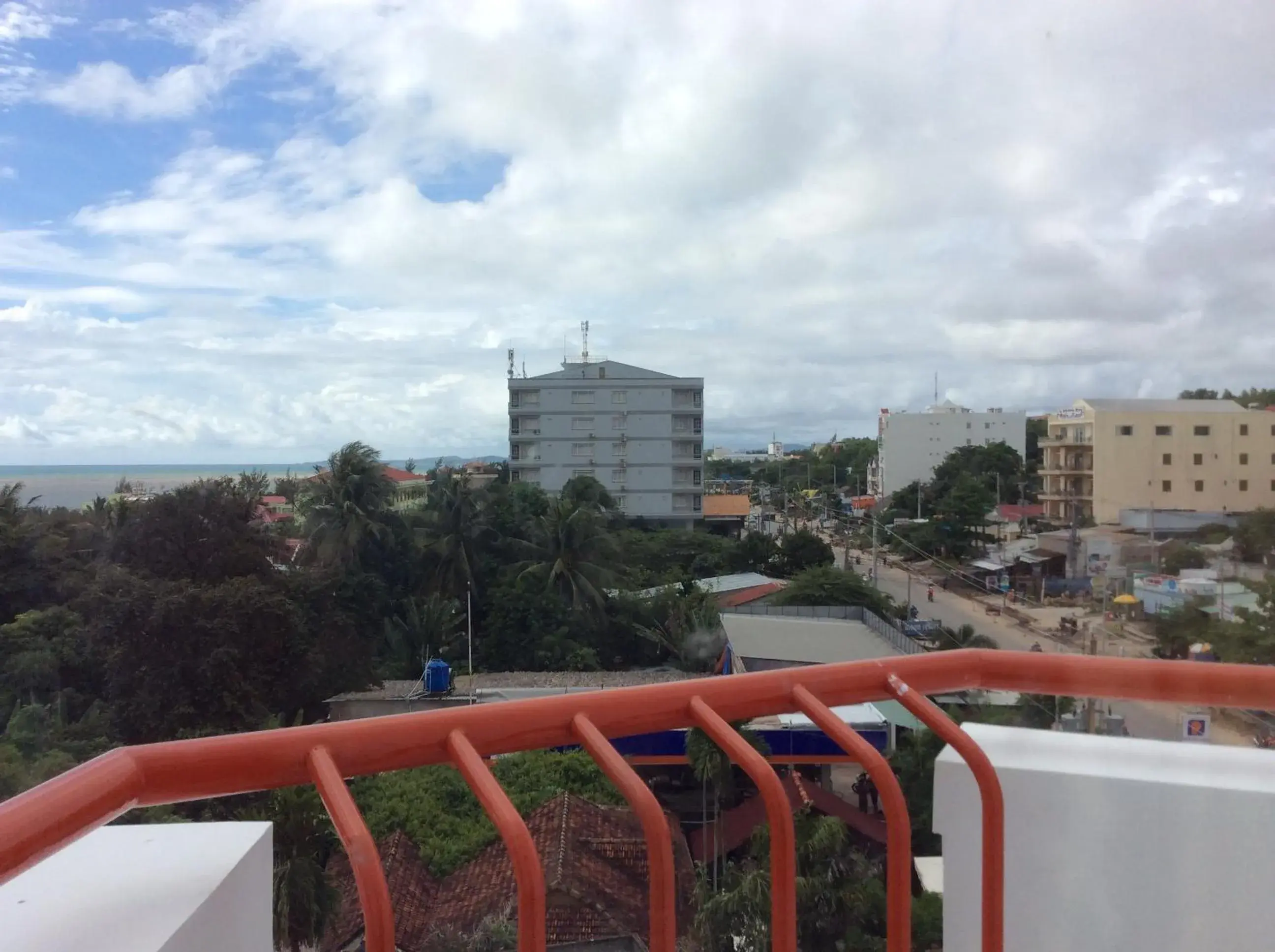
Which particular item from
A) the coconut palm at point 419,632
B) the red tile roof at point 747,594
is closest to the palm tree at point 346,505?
the coconut palm at point 419,632

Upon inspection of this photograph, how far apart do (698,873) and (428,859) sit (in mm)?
450

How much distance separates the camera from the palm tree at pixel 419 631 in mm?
14828

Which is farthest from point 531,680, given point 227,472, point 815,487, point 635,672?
point 815,487

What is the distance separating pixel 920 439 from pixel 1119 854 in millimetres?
29604

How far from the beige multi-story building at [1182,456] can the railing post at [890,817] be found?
12.9 feet

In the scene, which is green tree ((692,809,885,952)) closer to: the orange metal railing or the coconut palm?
the orange metal railing

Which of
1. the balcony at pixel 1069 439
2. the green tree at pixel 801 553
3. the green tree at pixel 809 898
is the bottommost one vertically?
the green tree at pixel 801 553

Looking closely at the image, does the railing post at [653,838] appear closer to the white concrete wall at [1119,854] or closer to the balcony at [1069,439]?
the white concrete wall at [1119,854]

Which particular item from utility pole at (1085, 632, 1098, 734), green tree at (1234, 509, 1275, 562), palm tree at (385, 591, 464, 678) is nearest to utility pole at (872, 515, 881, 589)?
palm tree at (385, 591, 464, 678)

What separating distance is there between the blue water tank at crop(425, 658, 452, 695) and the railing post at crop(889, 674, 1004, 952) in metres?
5.91

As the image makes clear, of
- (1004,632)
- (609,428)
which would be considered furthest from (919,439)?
(1004,632)

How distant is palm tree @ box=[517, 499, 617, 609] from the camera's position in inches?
661

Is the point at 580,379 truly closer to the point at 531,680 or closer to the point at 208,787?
the point at 531,680

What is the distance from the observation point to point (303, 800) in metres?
0.97
